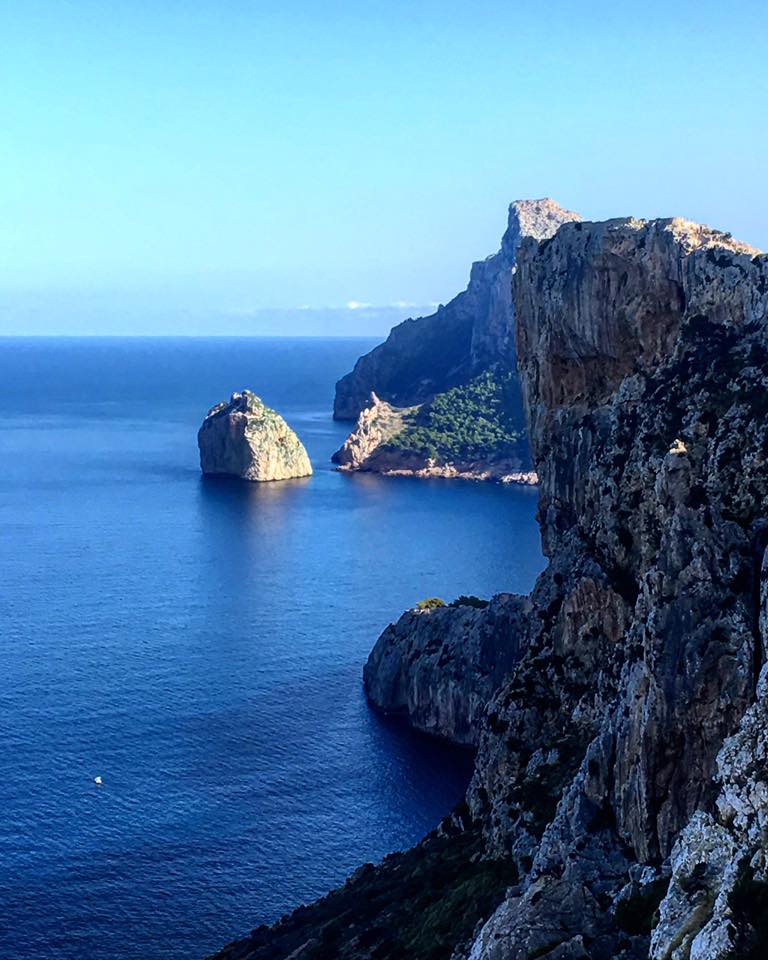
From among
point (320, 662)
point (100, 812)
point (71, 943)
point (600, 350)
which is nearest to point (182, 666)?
point (320, 662)

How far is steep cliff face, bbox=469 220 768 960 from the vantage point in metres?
42.8

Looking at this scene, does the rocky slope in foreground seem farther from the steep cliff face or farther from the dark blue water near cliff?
the dark blue water near cliff

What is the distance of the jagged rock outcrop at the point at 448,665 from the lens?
352 ft

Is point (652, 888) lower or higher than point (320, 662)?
higher

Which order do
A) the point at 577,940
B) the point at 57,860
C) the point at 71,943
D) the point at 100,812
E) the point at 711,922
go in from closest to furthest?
1. the point at 711,922
2. the point at 577,940
3. the point at 71,943
4. the point at 57,860
5. the point at 100,812

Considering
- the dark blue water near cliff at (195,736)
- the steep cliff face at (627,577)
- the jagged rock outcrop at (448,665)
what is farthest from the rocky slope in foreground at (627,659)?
the jagged rock outcrop at (448,665)

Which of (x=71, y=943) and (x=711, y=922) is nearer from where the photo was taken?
(x=711, y=922)

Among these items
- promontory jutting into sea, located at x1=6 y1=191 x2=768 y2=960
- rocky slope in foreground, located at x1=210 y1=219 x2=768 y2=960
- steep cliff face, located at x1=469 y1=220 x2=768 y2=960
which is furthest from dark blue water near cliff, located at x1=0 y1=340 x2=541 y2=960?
steep cliff face, located at x1=469 y1=220 x2=768 y2=960

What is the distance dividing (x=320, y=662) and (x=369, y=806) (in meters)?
31.7

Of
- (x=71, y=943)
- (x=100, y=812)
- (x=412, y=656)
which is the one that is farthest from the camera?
(x=412, y=656)

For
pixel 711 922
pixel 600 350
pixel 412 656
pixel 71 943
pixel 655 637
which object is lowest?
pixel 71 943

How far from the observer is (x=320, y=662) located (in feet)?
397

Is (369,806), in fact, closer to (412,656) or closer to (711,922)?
(412,656)

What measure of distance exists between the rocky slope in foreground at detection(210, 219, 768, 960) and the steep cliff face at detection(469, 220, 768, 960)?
3.7 inches
